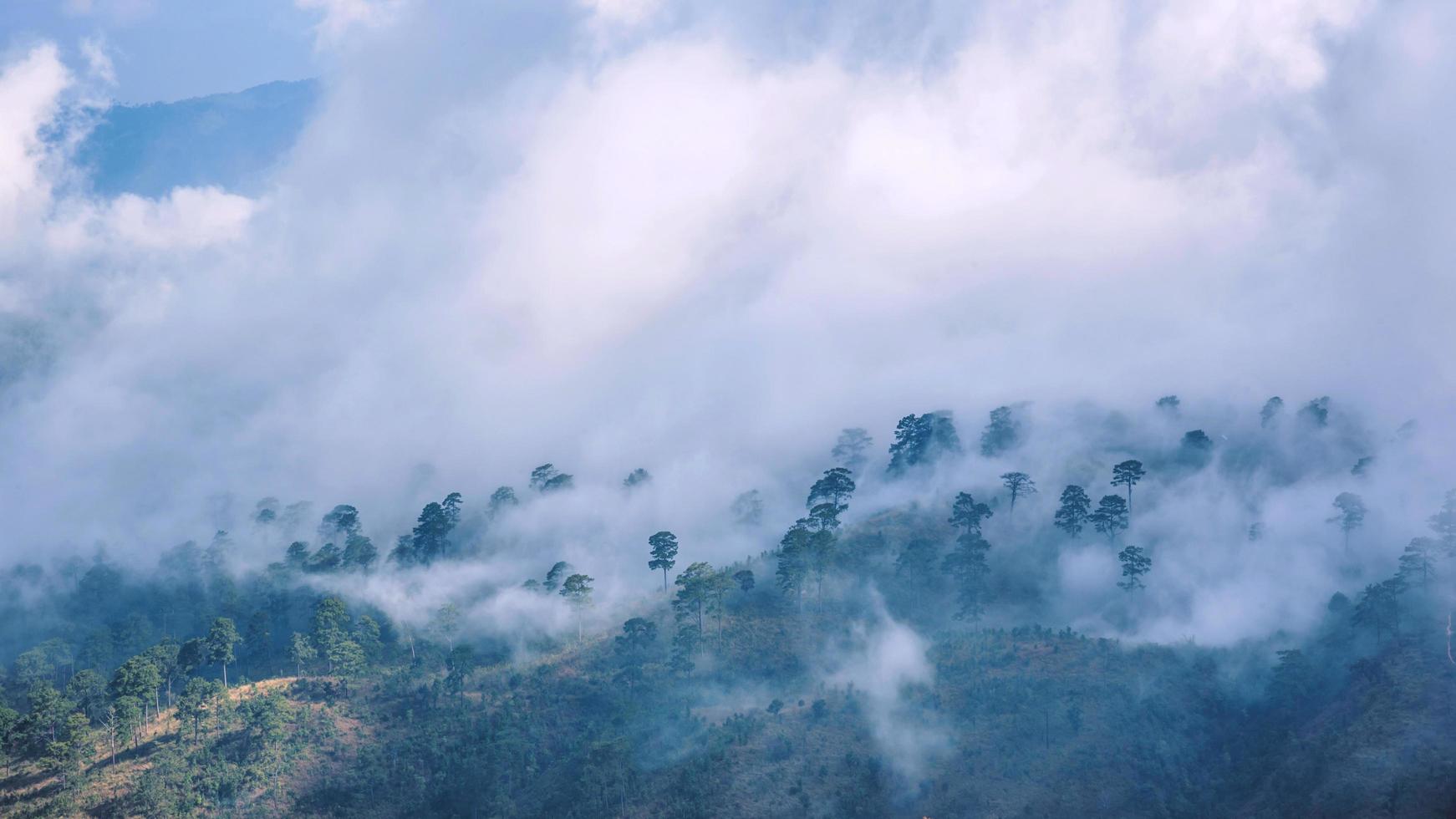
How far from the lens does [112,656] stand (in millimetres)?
157750

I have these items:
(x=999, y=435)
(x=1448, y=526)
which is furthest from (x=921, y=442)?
(x=1448, y=526)

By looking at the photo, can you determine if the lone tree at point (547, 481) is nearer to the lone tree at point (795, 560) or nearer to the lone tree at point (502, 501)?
the lone tree at point (502, 501)

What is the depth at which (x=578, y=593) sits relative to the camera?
141250 millimetres

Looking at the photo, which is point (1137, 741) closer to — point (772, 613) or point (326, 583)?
point (772, 613)

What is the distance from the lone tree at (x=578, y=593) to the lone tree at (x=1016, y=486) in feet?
230

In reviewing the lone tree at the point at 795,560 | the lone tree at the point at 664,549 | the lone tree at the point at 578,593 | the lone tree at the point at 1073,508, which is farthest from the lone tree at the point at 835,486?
the lone tree at the point at 578,593

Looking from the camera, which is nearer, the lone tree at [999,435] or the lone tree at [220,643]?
the lone tree at [220,643]

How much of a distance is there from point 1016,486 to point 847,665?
46.7 m

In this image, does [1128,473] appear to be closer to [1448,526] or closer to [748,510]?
[1448,526]

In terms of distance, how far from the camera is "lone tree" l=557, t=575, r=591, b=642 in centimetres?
13962

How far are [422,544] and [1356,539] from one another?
5909 inches

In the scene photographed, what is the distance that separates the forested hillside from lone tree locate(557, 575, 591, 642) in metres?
0.57

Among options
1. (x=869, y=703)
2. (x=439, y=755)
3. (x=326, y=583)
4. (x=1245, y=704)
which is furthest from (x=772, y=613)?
(x=326, y=583)

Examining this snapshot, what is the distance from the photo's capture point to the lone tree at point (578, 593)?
13962 centimetres
